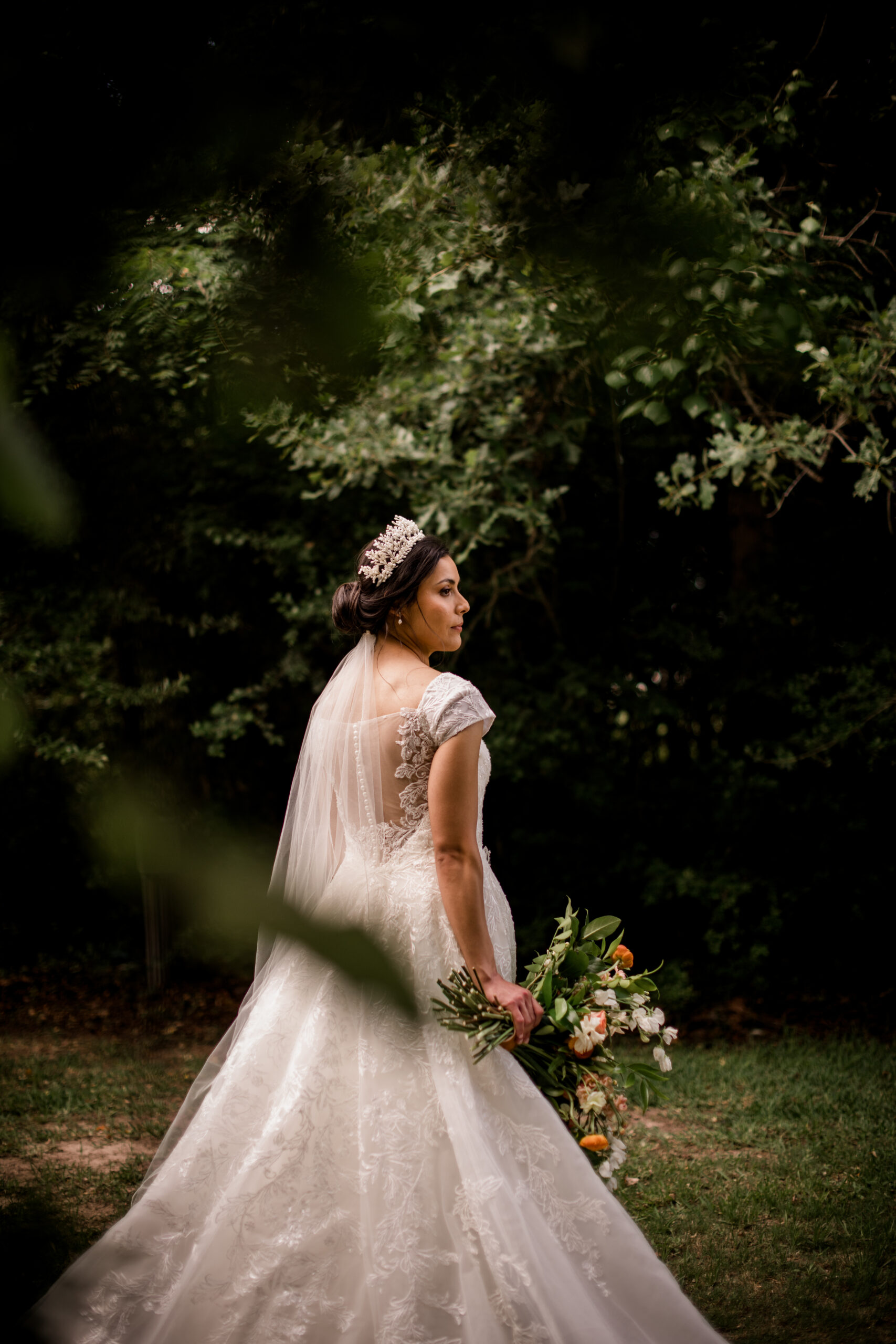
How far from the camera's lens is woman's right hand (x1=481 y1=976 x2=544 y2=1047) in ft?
6.97

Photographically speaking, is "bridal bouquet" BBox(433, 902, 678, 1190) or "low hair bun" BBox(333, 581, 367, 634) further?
"low hair bun" BBox(333, 581, 367, 634)

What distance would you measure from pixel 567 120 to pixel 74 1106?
487 cm

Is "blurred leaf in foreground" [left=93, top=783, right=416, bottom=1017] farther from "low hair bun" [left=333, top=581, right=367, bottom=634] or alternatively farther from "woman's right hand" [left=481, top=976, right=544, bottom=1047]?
"low hair bun" [left=333, top=581, right=367, bottom=634]

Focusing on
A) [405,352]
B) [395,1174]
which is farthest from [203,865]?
[395,1174]

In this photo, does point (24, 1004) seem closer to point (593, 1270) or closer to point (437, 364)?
point (437, 364)

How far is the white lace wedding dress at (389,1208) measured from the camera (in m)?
2.00

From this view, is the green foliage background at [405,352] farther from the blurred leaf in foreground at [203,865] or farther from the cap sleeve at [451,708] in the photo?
the cap sleeve at [451,708]

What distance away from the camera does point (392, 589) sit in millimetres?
2510

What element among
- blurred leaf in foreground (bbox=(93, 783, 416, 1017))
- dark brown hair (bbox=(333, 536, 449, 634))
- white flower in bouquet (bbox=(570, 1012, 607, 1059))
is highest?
dark brown hair (bbox=(333, 536, 449, 634))

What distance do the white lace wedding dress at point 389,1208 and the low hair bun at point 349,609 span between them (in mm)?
380

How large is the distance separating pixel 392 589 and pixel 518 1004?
1001mm

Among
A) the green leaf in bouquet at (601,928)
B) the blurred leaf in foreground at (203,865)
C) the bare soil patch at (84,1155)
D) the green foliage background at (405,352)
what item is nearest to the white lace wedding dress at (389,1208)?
the green leaf in bouquet at (601,928)

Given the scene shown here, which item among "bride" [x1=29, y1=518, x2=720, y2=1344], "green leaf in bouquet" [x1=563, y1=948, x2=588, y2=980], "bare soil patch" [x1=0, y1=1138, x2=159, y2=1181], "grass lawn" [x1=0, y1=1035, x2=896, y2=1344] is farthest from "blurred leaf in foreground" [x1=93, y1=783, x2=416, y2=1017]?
"bare soil patch" [x1=0, y1=1138, x2=159, y2=1181]

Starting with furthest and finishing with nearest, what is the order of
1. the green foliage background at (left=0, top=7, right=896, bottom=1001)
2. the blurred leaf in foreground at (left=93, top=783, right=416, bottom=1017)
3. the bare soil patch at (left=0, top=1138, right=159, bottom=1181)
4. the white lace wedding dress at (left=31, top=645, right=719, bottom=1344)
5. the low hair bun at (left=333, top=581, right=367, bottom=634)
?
the bare soil patch at (left=0, top=1138, right=159, bottom=1181) < the low hair bun at (left=333, top=581, right=367, bottom=634) < the white lace wedding dress at (left=31, top=645, right=719, bottom=1344) < the green foliage background at (left=0, top=7, right=896, bottom=1001) < the blurred leaf in foreground at (left=93, top=783, right=416, bottom=1017)
